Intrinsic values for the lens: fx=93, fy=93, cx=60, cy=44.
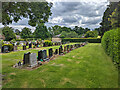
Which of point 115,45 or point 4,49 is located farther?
point 4,49

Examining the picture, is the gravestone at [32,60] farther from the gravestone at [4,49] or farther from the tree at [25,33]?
the tree at [25,33]

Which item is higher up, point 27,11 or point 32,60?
point 27,11

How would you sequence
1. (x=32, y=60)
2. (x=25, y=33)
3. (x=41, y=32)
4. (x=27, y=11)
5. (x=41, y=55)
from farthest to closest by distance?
(x=41, y=32) → (x=25, y=33) → (x=41, y=55) → (x=32, y=60) → (x=27, y=11)

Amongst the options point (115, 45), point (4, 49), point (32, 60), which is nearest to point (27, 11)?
point (32, 60)

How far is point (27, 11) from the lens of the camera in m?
6.20

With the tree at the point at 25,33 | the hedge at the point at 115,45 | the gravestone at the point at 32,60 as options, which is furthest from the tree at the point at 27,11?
the tree at the point at 25,33

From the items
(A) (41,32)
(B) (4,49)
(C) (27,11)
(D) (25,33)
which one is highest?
(A) (41,32)

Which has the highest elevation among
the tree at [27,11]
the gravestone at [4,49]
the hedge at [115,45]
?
the tree at [27,11]

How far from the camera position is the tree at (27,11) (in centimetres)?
559

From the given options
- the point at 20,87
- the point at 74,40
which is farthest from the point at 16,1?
the point at 74,40

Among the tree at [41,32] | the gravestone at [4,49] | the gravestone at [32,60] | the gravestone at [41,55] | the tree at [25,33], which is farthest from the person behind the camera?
the tree at [41,32]

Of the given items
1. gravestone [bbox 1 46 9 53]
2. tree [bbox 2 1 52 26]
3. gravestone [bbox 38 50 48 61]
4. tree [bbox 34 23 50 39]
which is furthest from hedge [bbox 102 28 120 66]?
tree [bbox 34 23 50 39]

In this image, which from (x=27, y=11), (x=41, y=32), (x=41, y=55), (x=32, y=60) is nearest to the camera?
(x=27, y=11)

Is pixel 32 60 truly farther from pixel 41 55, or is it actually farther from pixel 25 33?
pixel 25 33
